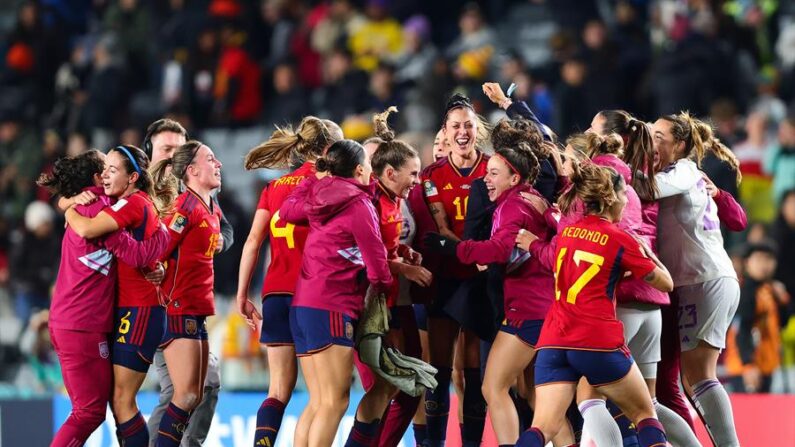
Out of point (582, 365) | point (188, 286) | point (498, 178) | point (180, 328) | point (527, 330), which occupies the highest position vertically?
point (498, 178)

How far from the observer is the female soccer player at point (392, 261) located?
6809 mm

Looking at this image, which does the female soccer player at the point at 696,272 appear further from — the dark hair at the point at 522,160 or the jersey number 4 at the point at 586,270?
the jersey number 4 at the point at 586,270

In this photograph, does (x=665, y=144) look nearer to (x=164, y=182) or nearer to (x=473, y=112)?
(x=473, y=112)

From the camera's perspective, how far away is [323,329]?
648 centimetres

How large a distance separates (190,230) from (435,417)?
175 cm

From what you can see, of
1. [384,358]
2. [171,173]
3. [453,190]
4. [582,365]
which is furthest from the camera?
[171,173]

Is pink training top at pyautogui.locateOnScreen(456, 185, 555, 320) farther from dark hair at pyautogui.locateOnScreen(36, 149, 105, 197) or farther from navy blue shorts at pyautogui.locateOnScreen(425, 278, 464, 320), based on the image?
dark hair at pyautogui.locateOnScreen(36, 149, 105, 197)

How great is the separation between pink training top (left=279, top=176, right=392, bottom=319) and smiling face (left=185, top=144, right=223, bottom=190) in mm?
816

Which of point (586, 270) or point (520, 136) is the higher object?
point (520, 136)

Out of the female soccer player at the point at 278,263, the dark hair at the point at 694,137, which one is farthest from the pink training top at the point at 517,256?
the female soccer player at the point at 278,263

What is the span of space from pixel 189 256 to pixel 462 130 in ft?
5.57

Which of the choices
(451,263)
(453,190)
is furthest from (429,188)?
(451,263)

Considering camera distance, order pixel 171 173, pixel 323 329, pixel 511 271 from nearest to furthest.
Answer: pixel 323 329, pixel 511 271, pixel 171 173

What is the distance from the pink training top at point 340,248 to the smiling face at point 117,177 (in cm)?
101
